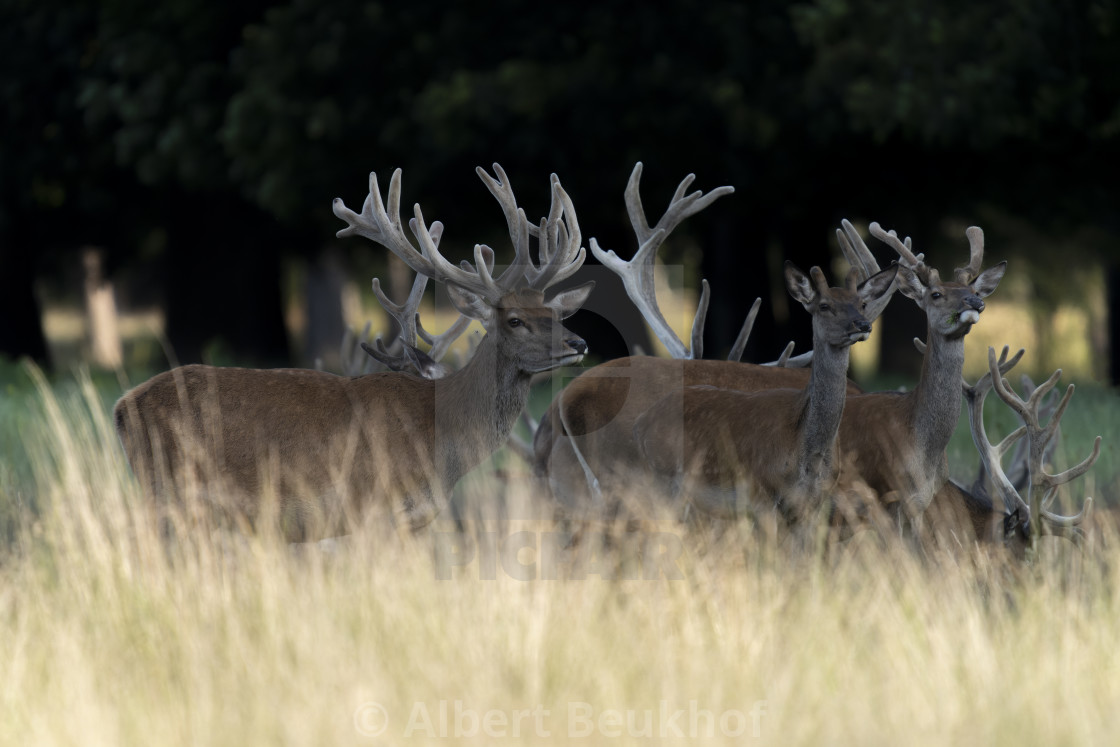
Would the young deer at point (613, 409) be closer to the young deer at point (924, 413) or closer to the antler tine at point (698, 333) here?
the antler tine at point (698, 333)

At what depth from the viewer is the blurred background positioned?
1244cm

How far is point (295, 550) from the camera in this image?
609 centimetres

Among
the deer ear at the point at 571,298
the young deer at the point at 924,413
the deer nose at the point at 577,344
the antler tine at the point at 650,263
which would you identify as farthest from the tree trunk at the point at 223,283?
the young deer at the point at 924,413

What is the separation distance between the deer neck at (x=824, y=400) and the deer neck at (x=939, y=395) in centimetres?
34

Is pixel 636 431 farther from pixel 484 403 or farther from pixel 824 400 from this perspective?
pixel 824 400

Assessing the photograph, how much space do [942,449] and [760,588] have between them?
35.3 inches

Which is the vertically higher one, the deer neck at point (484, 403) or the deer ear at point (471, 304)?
the deer ear at point (471, 304)

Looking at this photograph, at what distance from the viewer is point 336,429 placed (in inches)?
227

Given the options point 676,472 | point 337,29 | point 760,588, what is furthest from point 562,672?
point 337,29

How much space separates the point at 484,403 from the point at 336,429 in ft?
2.06

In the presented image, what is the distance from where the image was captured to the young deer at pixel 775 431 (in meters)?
5.39

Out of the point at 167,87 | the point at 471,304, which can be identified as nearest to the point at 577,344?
the point at 471,304

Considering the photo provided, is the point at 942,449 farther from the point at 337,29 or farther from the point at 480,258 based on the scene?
the point at 337,29

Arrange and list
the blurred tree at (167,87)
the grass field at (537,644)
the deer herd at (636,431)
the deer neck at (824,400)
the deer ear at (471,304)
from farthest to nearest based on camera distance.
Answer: the blurred tree at (167,87) < the deer ear at (471,304) < the deer herd at (636,431) < the deer neck at (824,400) < the grass field at (537,644)
